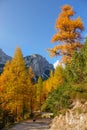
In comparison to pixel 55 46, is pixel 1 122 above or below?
below

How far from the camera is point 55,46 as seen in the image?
1243 inches

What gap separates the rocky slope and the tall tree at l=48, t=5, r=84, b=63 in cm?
1082

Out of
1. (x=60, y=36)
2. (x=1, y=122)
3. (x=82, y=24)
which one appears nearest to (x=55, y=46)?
(x=60, y=36)

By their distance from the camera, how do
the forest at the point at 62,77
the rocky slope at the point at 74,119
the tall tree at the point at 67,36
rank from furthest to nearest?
the tall tree at the point at 67,36 < the forest at the point at 62,77 < the rocky slope at the point at 74,119

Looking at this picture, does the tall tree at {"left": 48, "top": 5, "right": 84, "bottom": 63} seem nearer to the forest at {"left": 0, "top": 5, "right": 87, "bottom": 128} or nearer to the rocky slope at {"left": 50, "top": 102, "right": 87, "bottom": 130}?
the forest at {"left": 0, "top": 5, "right": 87, "bottom": 128}

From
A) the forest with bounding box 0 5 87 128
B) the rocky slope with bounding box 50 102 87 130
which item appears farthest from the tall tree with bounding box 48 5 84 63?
the rocky slope with bounding box 50 102 87 130

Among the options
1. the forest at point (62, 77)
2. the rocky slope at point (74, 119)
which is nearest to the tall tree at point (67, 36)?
the forest at point (62, 77)

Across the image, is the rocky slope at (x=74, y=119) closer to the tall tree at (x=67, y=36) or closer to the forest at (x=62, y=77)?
the forest at (x=62, y=77)

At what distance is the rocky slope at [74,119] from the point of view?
1891cm

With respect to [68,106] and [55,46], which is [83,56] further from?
[55,46]

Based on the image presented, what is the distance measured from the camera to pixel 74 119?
65.0ft

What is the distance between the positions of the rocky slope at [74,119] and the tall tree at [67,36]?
1082 centimetres

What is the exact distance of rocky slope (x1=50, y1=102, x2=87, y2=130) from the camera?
18906 mm

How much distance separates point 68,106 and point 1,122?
1772 centimetres
